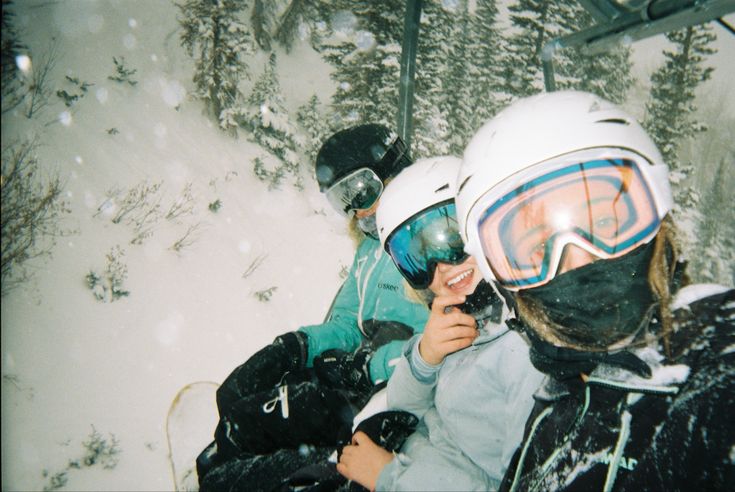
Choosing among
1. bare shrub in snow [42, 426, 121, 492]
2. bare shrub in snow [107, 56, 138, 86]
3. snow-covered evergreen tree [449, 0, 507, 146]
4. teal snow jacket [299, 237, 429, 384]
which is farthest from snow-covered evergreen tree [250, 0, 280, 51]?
teal snow jacket [299, 237, 429, 384]

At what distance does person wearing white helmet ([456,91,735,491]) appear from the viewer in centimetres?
87

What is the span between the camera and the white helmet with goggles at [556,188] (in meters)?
1.30

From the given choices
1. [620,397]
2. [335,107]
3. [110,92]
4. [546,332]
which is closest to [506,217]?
[546,332]

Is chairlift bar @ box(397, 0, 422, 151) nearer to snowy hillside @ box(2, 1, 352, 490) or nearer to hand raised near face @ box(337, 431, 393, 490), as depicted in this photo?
hand raised near face @ box(337, 431, 393, 490)

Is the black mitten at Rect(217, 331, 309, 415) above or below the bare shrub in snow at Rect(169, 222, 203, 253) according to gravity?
above

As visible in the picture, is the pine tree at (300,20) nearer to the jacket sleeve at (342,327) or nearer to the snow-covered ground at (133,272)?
the snow-covered ground at (133,272)

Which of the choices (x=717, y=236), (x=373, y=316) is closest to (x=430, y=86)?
(x=373, y=316)

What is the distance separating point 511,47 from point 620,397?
17686 mm

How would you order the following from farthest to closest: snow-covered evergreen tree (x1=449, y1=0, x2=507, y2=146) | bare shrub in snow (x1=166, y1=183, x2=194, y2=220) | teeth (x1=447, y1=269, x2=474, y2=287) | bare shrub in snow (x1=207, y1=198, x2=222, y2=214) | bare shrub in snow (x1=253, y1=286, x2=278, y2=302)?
snow-covered evergreen tree (x1=449, y1=0, x2=507, y2=146) < bare shrub in snow (x1=207, y1=198, x2=222, y2=214) < bare shrub in snow (x1=166, y1=183, x2=194, y2=220) < bare shrub in snow (x1=253, y1=286, x2=278, y2=302) < teeth (x1=447, y1=269, x2=474, y2=287)

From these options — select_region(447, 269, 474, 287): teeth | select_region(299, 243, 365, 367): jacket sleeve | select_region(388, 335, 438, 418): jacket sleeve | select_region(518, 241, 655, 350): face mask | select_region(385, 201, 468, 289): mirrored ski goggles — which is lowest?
select_region(299, 243, 365, 367): jacket sleeve

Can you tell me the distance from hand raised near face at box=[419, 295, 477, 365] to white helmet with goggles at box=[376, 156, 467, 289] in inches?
21.8

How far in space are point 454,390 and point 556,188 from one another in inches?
38.7

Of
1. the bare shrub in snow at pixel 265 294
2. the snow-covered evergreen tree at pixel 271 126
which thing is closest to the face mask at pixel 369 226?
the bare shrub in snow at pixel 265 294

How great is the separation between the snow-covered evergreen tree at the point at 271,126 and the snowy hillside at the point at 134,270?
0.62 m
